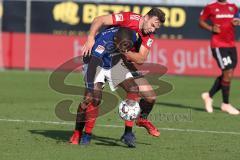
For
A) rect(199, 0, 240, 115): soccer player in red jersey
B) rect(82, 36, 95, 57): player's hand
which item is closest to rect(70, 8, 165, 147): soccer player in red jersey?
rect(82, 36, 95, 57): player's hand

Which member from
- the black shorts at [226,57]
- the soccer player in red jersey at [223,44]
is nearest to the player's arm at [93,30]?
the soccer player in red jersey at [223,44]

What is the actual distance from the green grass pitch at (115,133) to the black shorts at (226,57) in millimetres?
923

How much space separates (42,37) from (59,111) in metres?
11.3

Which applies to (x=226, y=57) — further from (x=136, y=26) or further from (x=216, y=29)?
(x=136, y=26)

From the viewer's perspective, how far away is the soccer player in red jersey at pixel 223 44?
15.3 m

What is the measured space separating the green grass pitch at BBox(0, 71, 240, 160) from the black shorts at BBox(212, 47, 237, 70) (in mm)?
923

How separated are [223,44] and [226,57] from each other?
1.08 feet

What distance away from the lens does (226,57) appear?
15.4 metres

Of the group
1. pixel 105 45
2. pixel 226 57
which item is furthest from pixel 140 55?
pixel 226 57

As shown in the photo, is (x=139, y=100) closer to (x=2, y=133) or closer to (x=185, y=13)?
(x=2, y=133)

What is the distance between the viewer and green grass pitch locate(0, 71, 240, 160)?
9.62 m

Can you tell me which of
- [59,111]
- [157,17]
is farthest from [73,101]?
[157,17]

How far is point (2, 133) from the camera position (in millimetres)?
11234

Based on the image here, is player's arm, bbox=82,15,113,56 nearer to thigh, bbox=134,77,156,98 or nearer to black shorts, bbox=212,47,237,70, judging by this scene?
thigh, bbox=134,77,156,98
